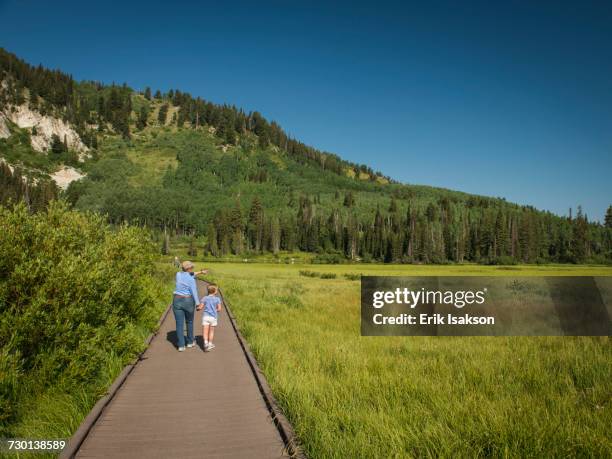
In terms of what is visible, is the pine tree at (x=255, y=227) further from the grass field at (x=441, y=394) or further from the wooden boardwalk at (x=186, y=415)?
the wooden boardwalk at (x=186, y=415)

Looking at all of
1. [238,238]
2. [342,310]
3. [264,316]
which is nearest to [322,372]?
[264,316]

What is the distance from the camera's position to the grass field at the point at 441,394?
4.75 m

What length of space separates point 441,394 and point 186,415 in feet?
14.1

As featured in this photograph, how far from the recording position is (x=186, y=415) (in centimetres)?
579

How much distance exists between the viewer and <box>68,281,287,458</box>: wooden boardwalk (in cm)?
471

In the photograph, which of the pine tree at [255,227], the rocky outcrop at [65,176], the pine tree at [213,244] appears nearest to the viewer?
the pine tree at [213,244]

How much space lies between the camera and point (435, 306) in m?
17.3

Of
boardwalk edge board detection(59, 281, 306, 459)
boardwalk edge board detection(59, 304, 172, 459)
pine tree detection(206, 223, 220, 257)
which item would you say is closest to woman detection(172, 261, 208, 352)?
boardwalk edge board detection(59, 281, 306, 459)

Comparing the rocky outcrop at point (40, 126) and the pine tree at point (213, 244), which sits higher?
the rocky outcrop at point (40, 126)

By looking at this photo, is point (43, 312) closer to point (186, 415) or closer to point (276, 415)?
point (186, 415)

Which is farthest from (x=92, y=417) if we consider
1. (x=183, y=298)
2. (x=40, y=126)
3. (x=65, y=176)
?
(x=40, y=126)

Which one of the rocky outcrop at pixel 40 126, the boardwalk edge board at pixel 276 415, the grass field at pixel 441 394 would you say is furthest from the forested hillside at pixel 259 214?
the boardwalk edge board at pixel 276 415

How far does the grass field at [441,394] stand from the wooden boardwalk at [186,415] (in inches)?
19.6

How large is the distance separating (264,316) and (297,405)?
965cm
